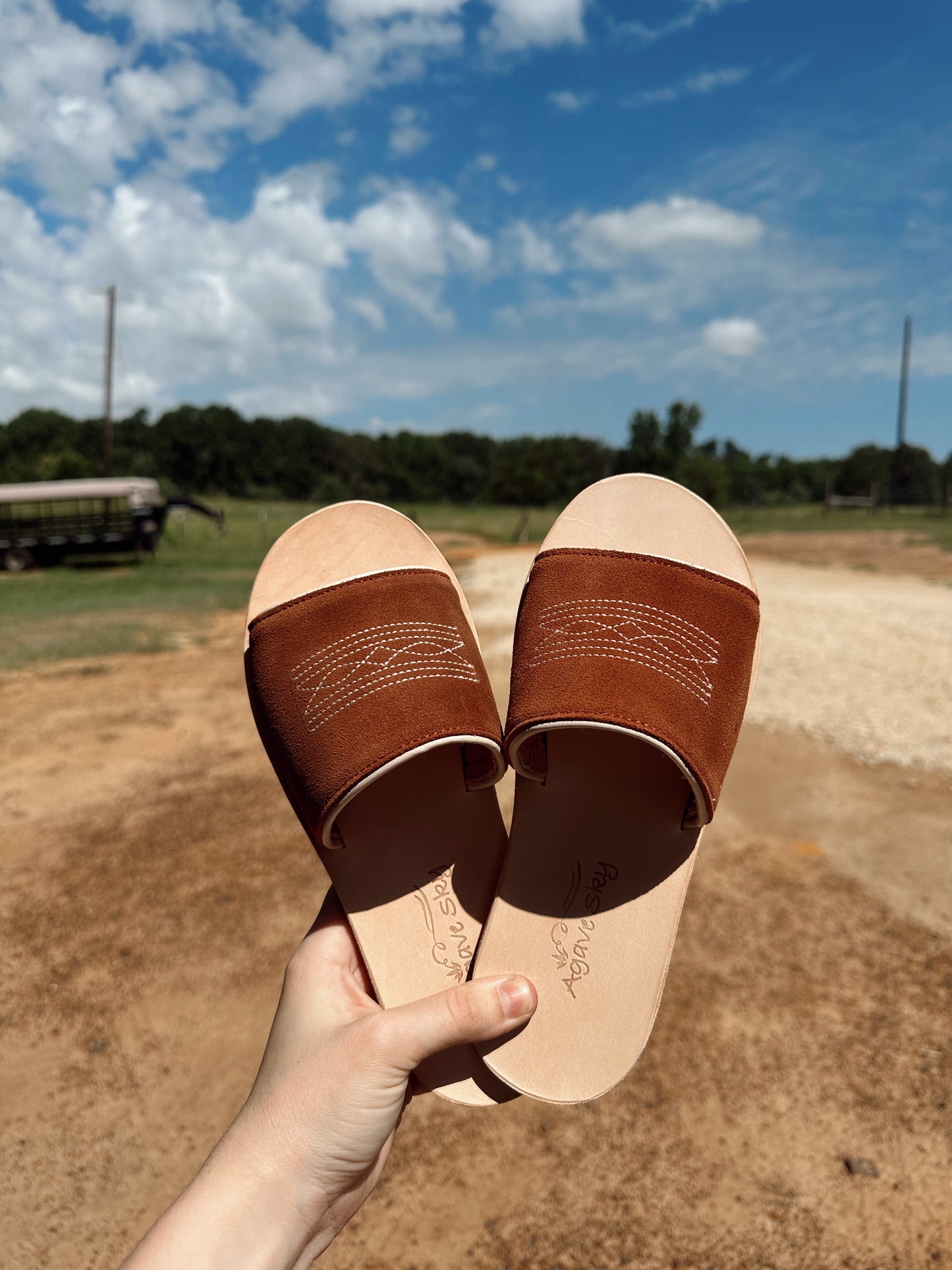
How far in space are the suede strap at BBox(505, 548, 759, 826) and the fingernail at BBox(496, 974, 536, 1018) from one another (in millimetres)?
431

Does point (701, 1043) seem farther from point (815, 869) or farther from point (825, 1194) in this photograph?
point (815, 869)

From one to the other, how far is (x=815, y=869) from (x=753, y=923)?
1.96 feet

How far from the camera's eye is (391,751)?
1.54 meters

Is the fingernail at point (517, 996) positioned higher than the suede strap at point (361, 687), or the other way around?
the suede strap at point (361, 687)

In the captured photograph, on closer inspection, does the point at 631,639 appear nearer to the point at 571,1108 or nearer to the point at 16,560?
the point at 571,1108

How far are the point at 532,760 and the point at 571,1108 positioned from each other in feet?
4.20

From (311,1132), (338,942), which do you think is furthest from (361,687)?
(311,1132)

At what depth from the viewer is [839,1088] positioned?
7.61ft

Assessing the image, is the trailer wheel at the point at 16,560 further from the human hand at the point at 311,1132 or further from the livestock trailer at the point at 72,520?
the human hand at the point at 311,1132

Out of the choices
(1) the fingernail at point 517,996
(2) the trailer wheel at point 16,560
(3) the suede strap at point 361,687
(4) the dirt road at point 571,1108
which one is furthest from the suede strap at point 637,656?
(2) the trailer wheel at point 16,560

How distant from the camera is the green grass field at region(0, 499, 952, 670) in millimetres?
8883

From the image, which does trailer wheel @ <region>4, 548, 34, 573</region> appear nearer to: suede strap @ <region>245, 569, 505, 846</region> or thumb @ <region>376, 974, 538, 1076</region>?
suede strap @ <region>245, 569, 505, 846</region>

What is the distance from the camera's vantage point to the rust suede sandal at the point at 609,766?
1474 mm

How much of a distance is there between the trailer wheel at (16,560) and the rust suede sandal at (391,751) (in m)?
17.8
